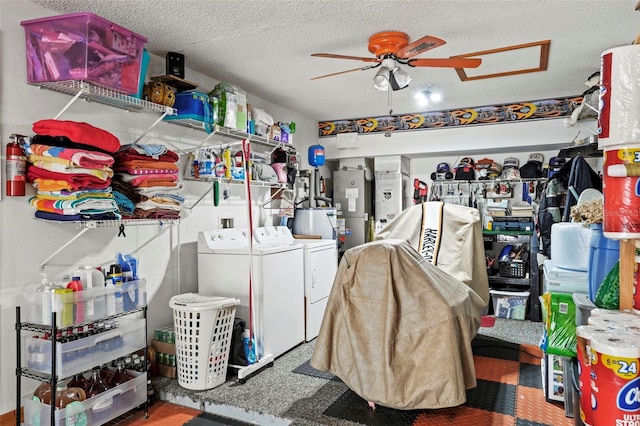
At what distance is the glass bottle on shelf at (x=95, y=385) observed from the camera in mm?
2727

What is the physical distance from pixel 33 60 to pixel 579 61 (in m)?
4.39

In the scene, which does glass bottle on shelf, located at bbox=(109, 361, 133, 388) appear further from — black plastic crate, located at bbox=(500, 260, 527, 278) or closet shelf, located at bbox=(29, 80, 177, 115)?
black plastic crate, located at bbox=(500, 260, 527, 278)

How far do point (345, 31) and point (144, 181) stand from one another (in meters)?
1.86

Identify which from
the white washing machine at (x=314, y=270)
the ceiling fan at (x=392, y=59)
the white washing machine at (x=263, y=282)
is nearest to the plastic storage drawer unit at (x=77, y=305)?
the white washing machine at (x=263, y=282)

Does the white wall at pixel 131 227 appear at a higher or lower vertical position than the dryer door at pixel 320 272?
higher

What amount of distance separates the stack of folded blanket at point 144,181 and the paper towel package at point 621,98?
8.83 ft

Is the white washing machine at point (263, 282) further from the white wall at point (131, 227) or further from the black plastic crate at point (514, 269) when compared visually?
the black plastic crate at point (514, 269)

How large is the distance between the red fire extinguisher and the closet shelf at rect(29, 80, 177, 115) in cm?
42

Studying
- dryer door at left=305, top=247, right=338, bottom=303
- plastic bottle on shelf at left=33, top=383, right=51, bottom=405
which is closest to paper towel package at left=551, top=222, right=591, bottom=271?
dryer door at left=305, top=247, right=338, bottom=303

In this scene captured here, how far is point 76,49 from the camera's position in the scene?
8.56 ft

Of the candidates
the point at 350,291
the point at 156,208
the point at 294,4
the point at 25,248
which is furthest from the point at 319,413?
the point at 294,4

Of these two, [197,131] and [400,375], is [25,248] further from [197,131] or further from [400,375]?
[400,375]

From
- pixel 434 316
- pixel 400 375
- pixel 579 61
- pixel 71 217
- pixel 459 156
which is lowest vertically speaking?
pixel 400 375

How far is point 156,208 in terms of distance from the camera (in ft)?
10.6
